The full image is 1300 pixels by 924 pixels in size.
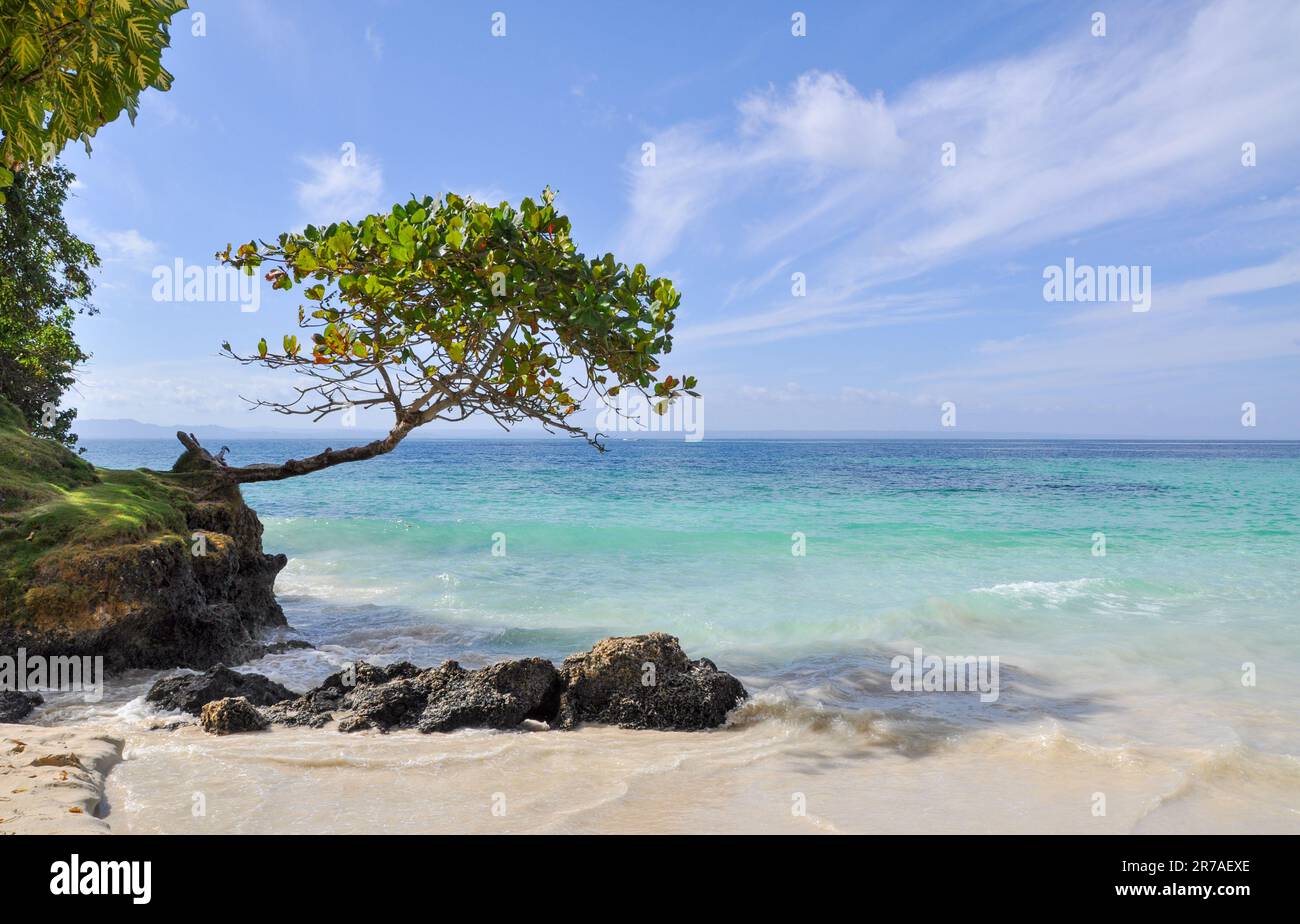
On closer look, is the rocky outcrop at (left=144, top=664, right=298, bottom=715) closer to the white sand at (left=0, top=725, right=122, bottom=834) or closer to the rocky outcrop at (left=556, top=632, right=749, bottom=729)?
the white sand at (left=0, top=725, right=122, bottom=834)

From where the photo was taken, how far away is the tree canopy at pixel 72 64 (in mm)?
3248

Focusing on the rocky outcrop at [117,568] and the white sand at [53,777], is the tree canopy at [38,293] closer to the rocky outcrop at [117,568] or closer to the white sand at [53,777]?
the rocky outcrop at [117,568]

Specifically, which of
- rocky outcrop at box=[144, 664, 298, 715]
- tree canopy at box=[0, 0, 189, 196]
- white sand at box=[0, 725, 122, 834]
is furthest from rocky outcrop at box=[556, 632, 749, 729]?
tree canopy at box=[0, 0, 189, 196]

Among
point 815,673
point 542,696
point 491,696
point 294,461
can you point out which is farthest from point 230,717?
point 815,673

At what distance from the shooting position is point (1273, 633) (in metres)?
10.9

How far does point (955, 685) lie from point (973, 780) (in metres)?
2.98

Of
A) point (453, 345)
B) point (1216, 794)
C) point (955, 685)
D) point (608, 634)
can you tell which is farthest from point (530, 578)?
point (1216, 794)

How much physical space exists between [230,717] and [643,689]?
3595 mm

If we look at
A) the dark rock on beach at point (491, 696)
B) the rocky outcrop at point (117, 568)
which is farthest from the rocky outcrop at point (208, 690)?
the dark rock on beach at point (491, 696)

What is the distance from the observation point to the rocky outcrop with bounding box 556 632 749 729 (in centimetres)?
687

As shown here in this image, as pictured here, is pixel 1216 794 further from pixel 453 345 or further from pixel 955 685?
pixel 453 345

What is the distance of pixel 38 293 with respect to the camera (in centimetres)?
1445

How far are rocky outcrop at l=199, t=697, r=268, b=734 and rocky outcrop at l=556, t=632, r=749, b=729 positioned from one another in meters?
2.63

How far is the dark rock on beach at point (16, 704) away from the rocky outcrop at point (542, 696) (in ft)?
6.43
